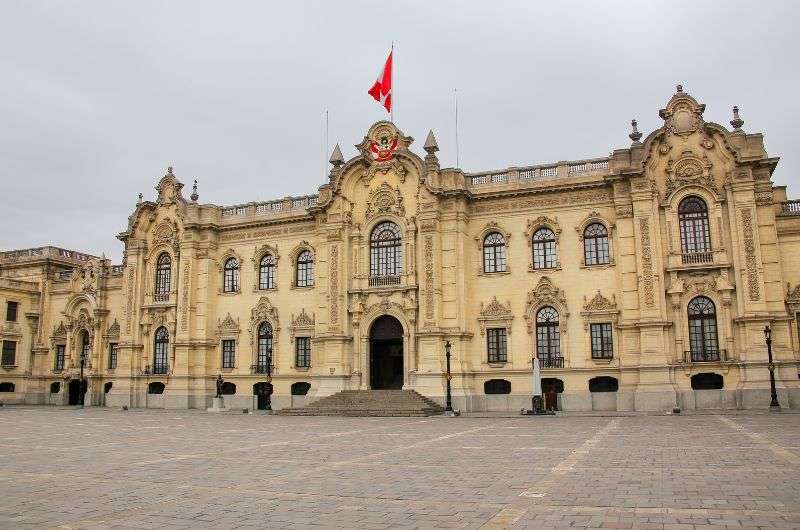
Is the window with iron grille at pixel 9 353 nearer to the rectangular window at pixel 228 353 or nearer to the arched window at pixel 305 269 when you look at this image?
the rectangular window at pixel 228 353

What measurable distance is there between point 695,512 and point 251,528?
5977 mm

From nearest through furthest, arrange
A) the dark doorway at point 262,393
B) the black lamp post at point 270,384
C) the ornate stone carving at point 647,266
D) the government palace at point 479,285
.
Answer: the government palace at point 479,285 → the ornate stone carving at point 647,266 → the black lamp post at point 270,384 → the dark doorway at point 262,393

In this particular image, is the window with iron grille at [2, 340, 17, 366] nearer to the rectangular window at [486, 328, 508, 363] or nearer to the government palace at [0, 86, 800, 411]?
the government palace at [0, 86, 800, 411]

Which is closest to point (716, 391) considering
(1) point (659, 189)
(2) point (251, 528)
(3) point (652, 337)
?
(3) point (652, 337)

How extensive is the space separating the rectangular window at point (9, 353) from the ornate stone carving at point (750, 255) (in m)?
52.2

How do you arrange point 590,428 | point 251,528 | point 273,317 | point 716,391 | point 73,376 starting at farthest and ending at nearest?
point 73,376 → point 273,317 → point 716,391 → point 590,428 → point 251,528

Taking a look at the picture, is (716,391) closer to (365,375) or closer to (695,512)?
(365,375)

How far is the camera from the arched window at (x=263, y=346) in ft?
150

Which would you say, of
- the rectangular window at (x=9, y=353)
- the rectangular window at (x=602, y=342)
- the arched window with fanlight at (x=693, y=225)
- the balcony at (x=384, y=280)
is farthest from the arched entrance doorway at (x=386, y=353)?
the rectangular window at (x=9, y=353)

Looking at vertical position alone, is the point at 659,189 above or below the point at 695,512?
above

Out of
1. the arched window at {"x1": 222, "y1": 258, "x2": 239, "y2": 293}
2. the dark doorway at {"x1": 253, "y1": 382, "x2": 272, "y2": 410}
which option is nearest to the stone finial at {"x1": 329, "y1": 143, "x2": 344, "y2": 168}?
the arched window at {"x1": 222, "y1": 258, "x2": 239, "y2": 293}

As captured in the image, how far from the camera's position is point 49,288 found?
57250 millimetres

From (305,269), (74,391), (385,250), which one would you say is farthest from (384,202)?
(74,391)

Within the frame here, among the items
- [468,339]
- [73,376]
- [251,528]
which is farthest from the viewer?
[73,376]
